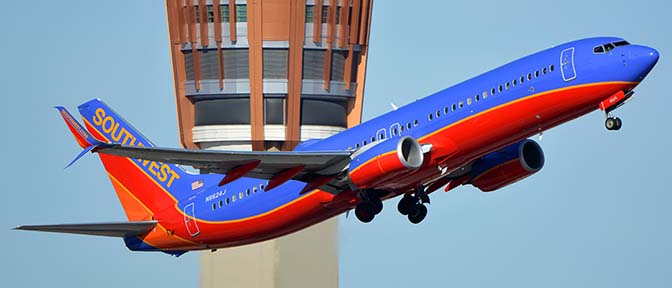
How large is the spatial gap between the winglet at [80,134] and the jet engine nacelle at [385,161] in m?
10.3

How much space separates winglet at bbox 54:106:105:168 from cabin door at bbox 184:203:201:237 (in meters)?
6.27

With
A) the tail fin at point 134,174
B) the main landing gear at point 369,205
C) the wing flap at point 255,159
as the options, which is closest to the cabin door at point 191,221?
the tail fin at point 134,174

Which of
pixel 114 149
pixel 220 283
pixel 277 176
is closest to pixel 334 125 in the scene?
pixel 220 283

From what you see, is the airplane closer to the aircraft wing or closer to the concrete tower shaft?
the aircraft wing

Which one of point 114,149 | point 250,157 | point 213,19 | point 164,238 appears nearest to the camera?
point 114,149

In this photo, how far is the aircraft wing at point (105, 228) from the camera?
6617 cm

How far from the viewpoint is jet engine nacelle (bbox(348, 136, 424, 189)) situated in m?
61.7

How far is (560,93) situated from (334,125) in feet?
146

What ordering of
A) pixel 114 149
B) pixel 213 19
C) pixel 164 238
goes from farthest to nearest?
pixel 213 19
pixel 164 238
pixel 114 149

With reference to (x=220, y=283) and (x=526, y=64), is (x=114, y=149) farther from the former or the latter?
(x=220, y=283)

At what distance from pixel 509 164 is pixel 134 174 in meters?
18.4

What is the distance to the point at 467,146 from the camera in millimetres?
62000

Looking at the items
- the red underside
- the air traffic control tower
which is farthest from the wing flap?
the air traffic control tower

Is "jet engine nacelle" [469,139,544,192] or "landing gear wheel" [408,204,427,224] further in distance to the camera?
"landing gear wheel" [408,204,427,224]
